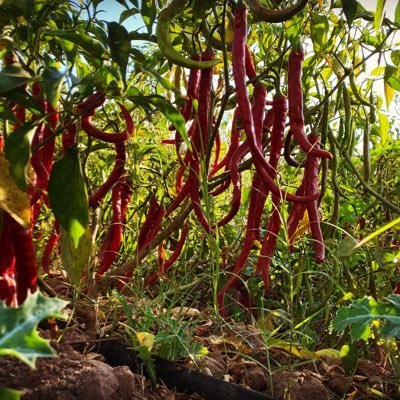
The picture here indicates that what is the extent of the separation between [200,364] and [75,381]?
0.33 m

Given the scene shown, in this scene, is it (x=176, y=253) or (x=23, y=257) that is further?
(x=176, y=253)

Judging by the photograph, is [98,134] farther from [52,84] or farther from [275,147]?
[52,84]

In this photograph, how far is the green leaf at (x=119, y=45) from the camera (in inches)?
39.4

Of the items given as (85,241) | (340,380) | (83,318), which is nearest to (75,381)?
(85,241)

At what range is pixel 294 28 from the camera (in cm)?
128

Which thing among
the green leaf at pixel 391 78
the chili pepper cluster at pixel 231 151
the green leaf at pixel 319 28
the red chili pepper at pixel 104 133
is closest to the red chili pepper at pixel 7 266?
the chili pepper cluster at pixel 231 151

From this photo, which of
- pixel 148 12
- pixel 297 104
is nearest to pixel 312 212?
pixel 297 104

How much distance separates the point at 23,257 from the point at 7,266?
5cm

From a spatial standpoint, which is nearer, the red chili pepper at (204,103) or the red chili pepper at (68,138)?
the red chili pepper at (204,103)

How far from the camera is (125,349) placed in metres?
1.27

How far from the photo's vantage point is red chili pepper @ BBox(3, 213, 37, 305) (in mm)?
1022

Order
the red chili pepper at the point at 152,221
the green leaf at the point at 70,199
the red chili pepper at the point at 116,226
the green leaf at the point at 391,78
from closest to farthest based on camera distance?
the green leaf at the point at 70,199, the green leaf at the point at 391,78, the red chili pepper at the point at 116,226, the red chili pepper at the point at 152,221

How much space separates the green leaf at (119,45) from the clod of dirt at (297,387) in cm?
68

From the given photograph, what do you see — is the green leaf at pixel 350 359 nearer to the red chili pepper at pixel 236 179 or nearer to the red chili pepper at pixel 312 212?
the red chili pepper at pixel 312 212
